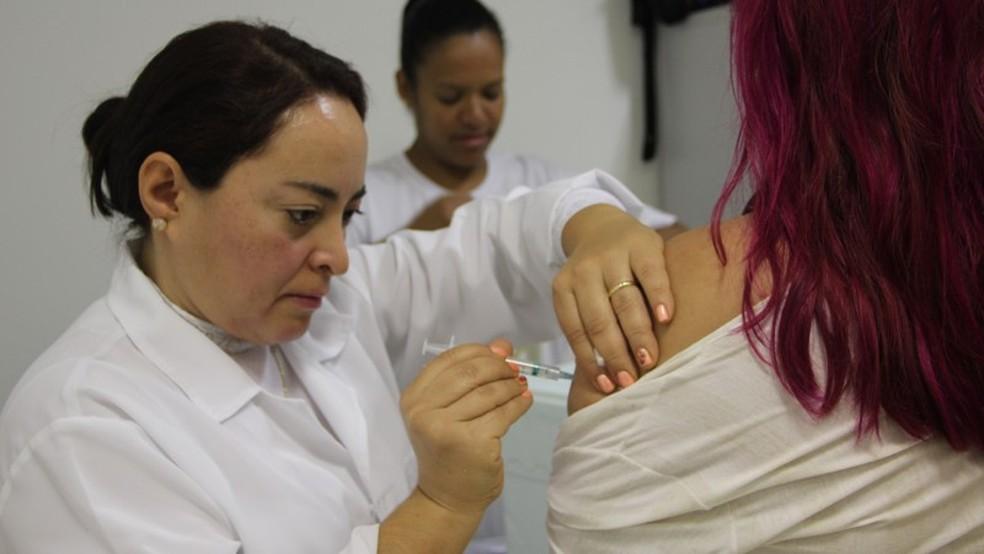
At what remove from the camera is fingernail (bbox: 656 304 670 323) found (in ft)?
2.39

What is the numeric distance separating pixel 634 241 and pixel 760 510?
0.30m

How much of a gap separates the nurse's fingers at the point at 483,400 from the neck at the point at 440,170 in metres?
1.19

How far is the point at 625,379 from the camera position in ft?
2.39

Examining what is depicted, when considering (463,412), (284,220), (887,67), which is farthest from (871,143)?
(284,220)

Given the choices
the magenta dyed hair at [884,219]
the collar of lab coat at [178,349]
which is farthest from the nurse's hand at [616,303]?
the collar of lab coat at [178,349]

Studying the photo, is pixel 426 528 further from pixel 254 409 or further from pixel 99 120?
pixel 99 120

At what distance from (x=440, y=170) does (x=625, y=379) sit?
1.33 meters

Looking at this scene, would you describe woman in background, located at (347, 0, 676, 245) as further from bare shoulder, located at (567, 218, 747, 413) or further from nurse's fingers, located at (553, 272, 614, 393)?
bare shoulder, located at (567, 218, 747, 413)

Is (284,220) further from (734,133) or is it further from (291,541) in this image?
(734,133)

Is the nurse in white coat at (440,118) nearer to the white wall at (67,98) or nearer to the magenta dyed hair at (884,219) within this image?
the white wall at (67,98)

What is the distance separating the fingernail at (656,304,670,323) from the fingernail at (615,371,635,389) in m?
0.05

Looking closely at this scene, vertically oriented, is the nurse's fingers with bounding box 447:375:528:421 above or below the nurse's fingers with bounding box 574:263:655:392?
below

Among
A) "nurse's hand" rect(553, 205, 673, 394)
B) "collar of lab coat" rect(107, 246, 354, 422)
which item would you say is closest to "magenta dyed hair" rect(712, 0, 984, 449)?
"nurse's hand" rect(553, 205, 673, 394)

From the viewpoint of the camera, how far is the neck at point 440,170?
6.54 ft
